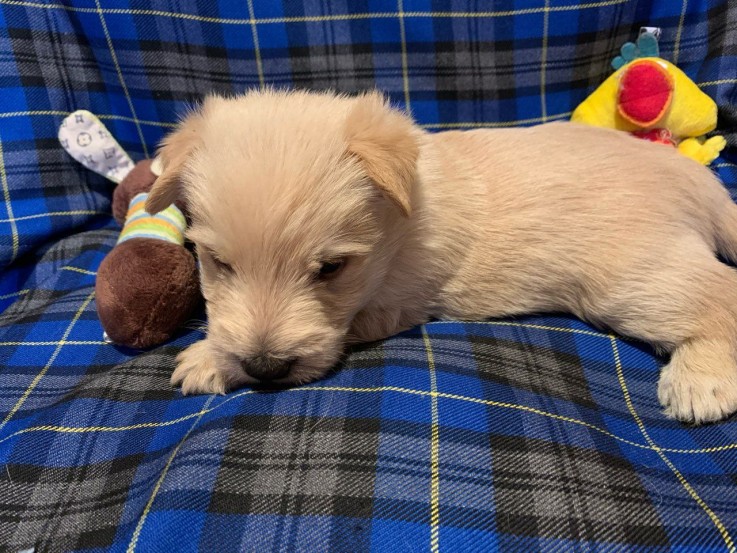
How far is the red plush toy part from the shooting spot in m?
3.58

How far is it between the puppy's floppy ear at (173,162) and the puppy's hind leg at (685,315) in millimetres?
2219

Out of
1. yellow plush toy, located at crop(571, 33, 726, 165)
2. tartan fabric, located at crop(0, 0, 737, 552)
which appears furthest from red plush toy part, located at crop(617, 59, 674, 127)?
tartan fabric, located at crop(0, 0, 737, 552)

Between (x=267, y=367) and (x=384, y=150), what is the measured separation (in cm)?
109

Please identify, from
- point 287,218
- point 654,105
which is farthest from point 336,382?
point 654,105

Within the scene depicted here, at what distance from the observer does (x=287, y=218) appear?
2219 mm

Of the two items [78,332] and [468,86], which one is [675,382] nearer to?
[468,86]

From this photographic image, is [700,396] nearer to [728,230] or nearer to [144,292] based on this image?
[728,230]

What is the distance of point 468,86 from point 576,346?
2.22 metres

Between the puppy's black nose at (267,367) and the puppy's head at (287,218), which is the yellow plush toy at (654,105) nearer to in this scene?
the puppy's head at (287,218)

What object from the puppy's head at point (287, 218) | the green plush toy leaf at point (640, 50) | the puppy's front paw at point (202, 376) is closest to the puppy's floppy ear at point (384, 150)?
the puppy's head at point (287, 218)

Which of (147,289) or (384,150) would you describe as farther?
(147,289)

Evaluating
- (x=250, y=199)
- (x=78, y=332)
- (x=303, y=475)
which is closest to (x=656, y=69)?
(x=250, y=199)

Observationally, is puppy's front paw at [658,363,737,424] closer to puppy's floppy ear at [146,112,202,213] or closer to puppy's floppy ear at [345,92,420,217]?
puppy's floppy ear at [345,92,420,217]

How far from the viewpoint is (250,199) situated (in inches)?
87.0
